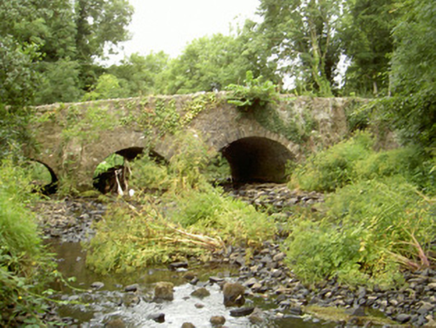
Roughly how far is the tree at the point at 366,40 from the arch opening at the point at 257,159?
631cm

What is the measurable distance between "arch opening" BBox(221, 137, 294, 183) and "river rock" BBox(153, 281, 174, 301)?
934cm

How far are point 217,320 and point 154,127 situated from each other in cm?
956

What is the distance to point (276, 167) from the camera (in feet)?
50.9

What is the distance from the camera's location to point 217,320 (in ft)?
13.4

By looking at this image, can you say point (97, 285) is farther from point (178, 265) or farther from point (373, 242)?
point (373, 242)

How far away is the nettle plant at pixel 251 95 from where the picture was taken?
13.2 meters

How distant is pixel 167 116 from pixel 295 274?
28.7 ft

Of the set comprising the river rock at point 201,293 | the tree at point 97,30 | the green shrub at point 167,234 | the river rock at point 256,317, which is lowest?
the river rock at point 256,317

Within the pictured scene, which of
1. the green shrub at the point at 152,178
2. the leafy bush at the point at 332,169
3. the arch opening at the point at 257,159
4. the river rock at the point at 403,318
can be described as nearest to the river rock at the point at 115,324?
the river rock at the point at 403,318

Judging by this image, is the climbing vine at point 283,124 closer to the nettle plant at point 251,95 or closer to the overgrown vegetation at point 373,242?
the nettle plant at point 251,95

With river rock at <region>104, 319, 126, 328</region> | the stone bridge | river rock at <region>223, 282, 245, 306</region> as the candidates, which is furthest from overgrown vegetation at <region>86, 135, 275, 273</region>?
the stone bridge

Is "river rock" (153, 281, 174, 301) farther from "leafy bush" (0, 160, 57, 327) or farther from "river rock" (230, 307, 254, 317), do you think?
"leafy bush" (0, 160, 57, 327)

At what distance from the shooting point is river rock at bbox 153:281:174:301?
15.8 ft

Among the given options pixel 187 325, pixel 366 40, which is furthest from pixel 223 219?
pixel 366 40
